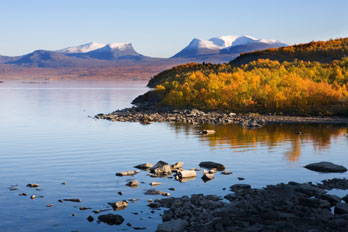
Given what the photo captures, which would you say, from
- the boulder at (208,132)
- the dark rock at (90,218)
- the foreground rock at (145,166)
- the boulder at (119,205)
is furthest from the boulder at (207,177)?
the boulder at (208,132)

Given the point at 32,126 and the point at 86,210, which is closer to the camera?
the point at 86,210

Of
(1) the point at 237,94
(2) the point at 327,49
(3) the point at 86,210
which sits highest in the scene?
(2) the point at 327,49

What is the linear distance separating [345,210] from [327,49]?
68.0 meters

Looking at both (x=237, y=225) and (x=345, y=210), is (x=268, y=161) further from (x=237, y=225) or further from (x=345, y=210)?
(x=237, y=225)

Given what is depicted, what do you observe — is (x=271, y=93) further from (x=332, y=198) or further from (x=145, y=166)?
(x=332, y=198)

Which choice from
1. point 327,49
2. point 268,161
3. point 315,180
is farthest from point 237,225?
point 327,49

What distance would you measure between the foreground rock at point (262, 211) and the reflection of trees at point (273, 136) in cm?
804

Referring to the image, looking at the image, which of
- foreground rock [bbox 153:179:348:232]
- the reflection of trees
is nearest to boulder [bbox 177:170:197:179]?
foreground rock [bbox 153:179:348:232]

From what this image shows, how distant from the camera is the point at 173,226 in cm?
1235

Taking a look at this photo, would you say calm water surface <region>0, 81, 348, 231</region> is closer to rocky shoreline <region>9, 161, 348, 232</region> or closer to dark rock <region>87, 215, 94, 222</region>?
dark rock <region>87, 215, 94, 222</region>

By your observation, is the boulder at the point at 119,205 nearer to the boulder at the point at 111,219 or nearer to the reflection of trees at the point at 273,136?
the boulder at the point at 111,219

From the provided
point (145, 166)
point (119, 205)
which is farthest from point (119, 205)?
point (145, 166)

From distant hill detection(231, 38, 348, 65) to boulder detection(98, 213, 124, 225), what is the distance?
64485 mm

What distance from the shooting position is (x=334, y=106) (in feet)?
142
